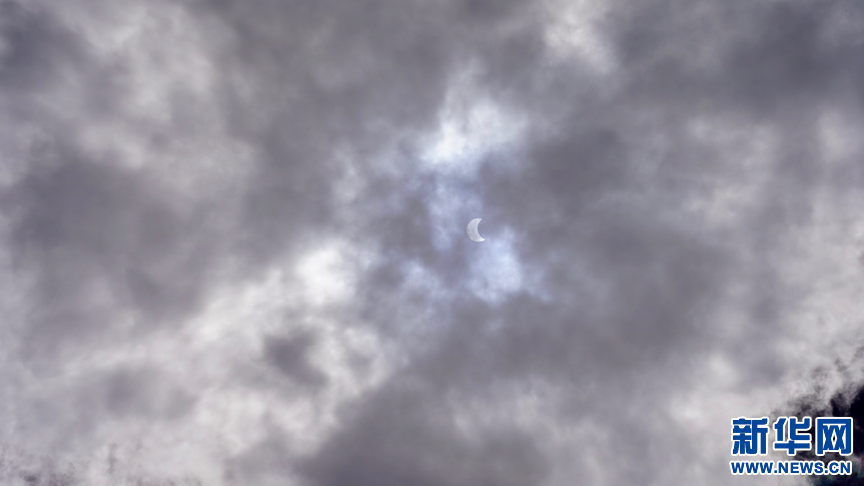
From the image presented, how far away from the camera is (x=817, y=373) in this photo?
438 feet

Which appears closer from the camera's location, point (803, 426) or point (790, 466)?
point (803, 426)

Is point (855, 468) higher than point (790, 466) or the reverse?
higher

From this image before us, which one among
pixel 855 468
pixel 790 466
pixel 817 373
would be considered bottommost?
pixel 790 466

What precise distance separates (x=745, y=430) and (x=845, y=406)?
313 ft

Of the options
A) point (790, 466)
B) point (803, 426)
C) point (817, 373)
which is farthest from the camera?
point (817, 373)

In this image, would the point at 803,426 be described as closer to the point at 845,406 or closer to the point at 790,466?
the point at 790,466

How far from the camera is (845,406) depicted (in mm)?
148000

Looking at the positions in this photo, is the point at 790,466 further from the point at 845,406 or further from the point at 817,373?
the point at 845,406

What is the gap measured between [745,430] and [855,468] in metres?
97.5

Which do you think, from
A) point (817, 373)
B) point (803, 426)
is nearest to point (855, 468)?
point (817, 373)

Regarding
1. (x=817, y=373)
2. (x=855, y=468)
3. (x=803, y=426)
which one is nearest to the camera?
(x=803, y=426)

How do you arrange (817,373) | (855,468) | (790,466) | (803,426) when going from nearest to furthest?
(803,426)
(790,466)
(817,373)
(855,468)

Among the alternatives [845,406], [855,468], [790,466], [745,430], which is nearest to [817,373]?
[845,406]

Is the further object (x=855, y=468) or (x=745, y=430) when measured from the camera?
(x=855, y=468)
